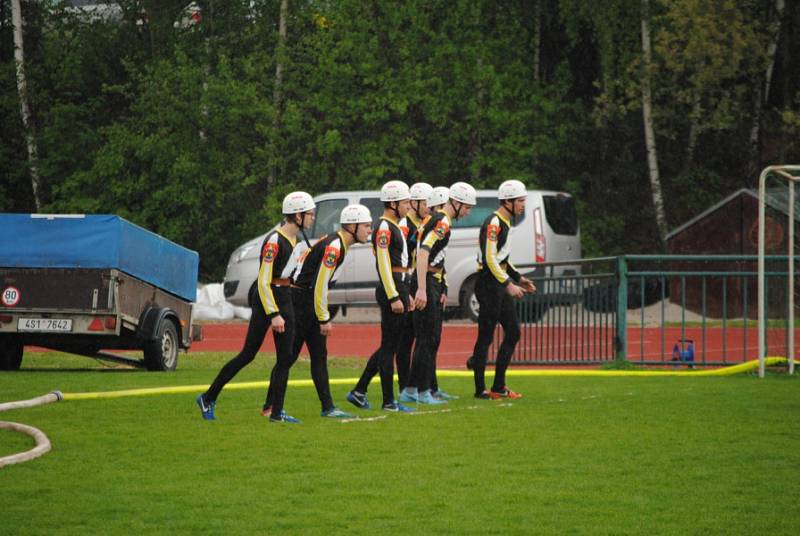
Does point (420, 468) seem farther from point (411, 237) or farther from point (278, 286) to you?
point (411, 237)

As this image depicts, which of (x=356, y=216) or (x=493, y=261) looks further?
(x=493, y=261)

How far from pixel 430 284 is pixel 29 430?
14.1 ft

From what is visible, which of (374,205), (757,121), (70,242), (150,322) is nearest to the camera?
(70,242)

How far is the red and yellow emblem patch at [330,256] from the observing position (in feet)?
41.2

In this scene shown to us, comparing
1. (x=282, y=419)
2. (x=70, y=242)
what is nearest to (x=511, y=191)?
(x=282, y=419)

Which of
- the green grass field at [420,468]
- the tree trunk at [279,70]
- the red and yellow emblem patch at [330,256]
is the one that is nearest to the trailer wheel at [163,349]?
the green grass field at [420,468]

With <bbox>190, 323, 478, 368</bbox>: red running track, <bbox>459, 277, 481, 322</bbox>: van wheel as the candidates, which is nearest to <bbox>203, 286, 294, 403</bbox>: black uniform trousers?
<bbox>190, 323, 478, 368</bbox>: red running track

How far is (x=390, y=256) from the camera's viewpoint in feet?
44.7

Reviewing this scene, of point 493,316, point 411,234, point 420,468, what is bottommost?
point 420,468

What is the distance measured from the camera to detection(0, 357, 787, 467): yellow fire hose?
10617mm

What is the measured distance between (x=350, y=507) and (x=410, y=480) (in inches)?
39.4

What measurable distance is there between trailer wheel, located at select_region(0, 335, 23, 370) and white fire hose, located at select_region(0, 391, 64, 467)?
5.37 m

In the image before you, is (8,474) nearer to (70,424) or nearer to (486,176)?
(70,424)

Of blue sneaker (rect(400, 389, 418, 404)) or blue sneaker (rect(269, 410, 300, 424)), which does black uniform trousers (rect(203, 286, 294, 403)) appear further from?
blue sneaker (rect(400, 389, 418, 404))
